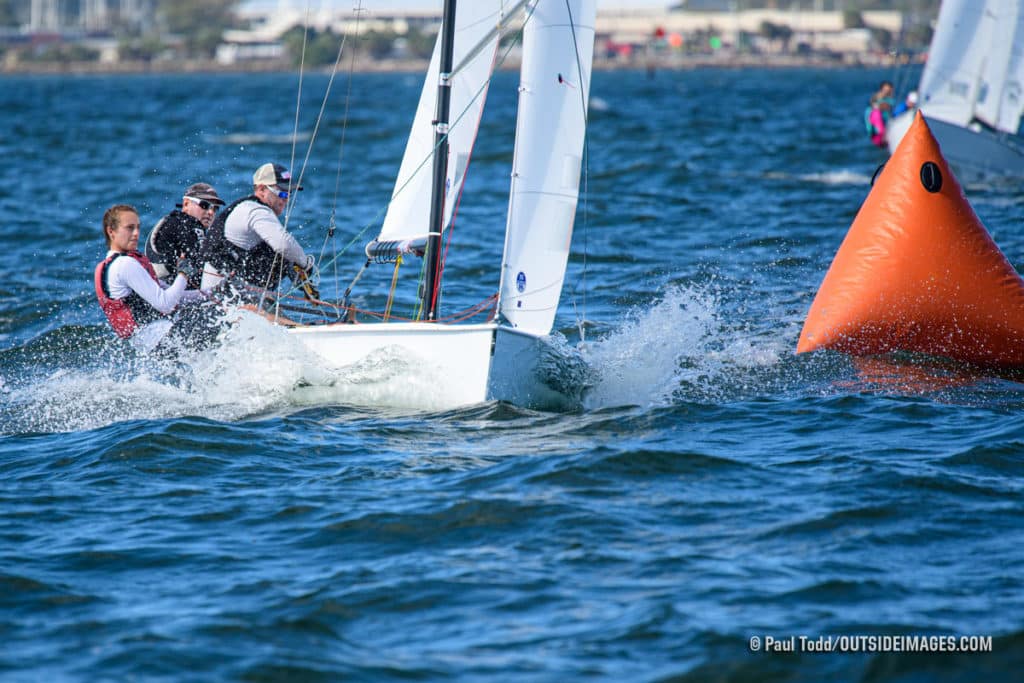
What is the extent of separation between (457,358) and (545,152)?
1.34 m

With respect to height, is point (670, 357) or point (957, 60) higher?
point (957, 60)

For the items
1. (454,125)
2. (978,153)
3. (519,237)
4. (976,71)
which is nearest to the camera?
(519,237)

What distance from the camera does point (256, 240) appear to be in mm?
8500

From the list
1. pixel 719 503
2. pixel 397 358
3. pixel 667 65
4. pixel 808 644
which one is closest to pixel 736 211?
pixel 397 358

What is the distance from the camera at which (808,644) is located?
4.55 meters

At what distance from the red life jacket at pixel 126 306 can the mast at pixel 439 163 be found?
1.91 metres

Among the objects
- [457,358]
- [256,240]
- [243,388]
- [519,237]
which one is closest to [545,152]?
[519,237]

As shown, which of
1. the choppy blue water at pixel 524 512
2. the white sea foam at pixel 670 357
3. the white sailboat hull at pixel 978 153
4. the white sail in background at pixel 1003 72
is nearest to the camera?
the choppy blue water at pixel 524 512

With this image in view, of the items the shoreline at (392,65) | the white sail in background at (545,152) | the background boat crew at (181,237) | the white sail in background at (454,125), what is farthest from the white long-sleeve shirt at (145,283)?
the shoreline at (392,65)

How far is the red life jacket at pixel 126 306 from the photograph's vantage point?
8320 mm

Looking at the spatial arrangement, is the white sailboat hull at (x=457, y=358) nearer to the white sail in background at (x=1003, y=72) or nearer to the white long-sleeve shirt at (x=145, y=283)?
the white long-sleeve shirt at (x=145, y=283)

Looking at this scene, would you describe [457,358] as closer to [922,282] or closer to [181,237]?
[181,237]

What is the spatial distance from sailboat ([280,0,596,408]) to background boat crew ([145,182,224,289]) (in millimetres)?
1393

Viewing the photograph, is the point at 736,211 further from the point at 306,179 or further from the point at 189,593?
the point at 189,593
